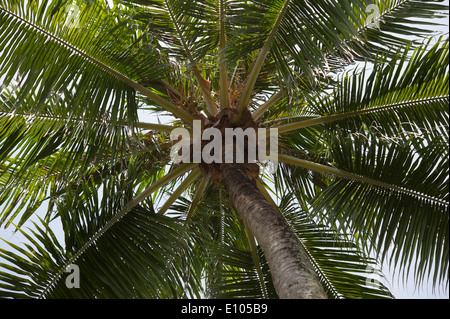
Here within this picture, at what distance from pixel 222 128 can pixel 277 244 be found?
1312 mm

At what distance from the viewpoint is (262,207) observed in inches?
118

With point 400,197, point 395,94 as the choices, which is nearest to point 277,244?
point 400,197

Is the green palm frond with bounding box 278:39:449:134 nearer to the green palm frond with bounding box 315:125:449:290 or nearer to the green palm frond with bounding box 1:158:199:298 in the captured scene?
the green palm frond with bounding box 315:125:449:290

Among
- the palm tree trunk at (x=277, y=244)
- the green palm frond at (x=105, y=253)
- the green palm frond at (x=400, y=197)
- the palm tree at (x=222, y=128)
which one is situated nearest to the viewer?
the palm tree trunk at (x=277, y=244)

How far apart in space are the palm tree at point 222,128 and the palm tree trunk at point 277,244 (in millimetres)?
17

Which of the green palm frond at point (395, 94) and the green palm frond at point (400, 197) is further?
the green palm frond at point (395, 94)

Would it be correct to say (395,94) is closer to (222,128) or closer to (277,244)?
(222,128)

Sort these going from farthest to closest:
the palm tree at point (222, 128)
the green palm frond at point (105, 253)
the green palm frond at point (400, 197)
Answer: the green palm frond at point (105, 253) → the palm tree at point (222, 128) → the green palm frond at point (400, 197)

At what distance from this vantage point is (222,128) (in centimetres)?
369

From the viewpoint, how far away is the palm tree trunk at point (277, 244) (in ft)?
7.48

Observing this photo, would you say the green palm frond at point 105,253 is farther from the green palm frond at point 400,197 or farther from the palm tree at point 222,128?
the green palm frond at point 400,197

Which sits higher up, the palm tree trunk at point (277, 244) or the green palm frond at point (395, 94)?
the green palm frond at point (395, 94)

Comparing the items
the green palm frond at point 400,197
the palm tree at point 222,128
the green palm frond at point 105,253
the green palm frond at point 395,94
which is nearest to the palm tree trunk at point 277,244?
the palm tree at point 222,128

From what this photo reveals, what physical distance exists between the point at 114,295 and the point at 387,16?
308 centimetres
